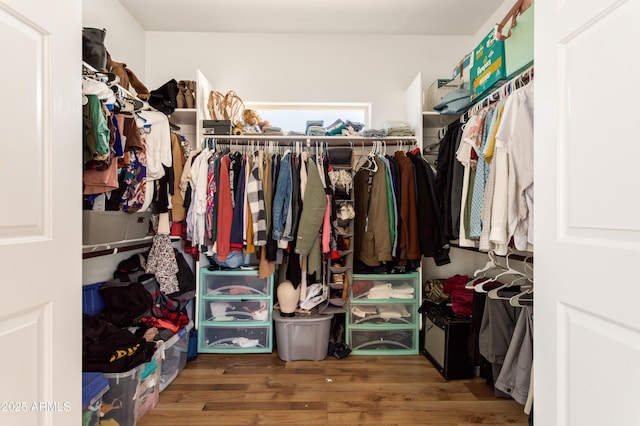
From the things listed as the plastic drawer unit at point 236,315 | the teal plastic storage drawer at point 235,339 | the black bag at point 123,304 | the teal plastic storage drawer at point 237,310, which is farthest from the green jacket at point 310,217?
the black bag at point 123,304

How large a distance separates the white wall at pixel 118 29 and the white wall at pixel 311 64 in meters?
0.15

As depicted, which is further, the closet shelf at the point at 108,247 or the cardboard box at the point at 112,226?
the closet shelf at the point at 108,247

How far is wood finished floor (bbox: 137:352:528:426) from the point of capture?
1.66 m

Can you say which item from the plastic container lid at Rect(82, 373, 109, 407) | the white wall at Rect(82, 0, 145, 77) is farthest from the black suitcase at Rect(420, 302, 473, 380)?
the white wall at Rect(82, 0, 145, 77)

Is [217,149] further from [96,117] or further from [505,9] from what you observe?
[505,9]

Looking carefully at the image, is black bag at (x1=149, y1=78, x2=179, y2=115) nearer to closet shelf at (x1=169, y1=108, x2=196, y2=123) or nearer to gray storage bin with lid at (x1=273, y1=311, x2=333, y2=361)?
closet shelf at (x1=169, y1=108, x2=196, y2=123)

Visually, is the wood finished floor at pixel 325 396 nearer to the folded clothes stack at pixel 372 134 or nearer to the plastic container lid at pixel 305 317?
the plastic container lid at pixel 305 317

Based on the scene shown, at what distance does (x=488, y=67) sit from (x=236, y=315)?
242 cm

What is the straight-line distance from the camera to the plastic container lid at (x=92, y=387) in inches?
50.1

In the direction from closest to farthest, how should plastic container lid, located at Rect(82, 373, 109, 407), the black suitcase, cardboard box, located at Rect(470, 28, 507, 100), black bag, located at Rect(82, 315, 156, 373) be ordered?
plastic container lid, located at Rect(82, 373, 109, 407) → black bag, located at Rect(82, 315, 156, 373) → cardboard box, located at Rect(470, 28, 507, 100) → the black suitcase

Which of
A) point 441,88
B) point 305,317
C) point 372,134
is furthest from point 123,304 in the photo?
point 441,88

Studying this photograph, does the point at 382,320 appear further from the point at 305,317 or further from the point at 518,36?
the point at 518,36

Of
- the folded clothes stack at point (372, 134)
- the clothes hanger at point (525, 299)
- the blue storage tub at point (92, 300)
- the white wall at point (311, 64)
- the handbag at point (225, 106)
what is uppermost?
the white wall at point (311, 64)
